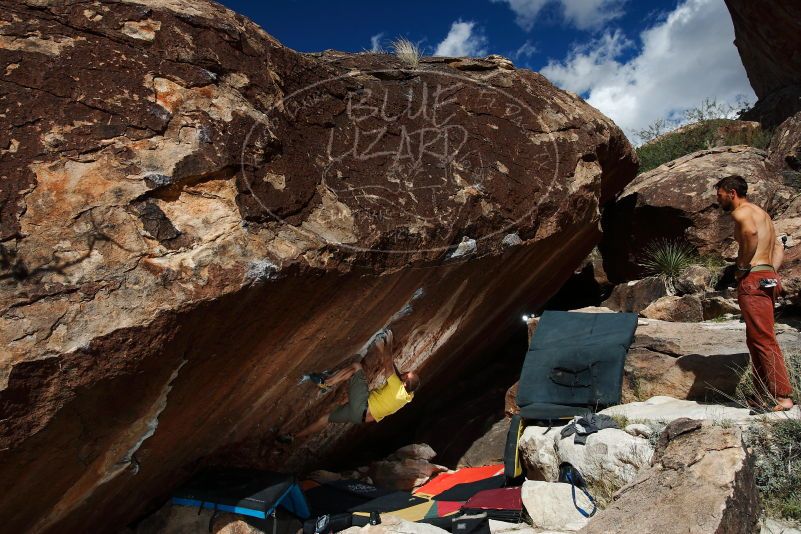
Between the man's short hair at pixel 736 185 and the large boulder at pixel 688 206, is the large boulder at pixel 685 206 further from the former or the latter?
the man's short hair at pixel 736 185

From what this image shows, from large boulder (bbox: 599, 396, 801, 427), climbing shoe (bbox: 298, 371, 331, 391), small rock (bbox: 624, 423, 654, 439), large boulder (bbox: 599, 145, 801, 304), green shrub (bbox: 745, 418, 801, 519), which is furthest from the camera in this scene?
large boulder (bbox: 599, 145, 801, 304)

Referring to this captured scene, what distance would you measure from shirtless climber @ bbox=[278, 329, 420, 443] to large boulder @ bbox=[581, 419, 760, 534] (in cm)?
185

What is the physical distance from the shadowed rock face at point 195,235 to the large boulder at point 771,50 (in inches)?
329

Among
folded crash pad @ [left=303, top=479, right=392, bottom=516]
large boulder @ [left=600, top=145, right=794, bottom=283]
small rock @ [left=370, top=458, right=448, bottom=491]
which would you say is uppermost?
large boulder @ [left=600, top=145, right=794, bottom=283]

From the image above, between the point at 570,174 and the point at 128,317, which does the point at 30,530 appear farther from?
the point at 570,174

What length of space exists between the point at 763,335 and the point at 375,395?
7.47 ft

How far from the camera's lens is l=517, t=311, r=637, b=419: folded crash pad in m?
4.32

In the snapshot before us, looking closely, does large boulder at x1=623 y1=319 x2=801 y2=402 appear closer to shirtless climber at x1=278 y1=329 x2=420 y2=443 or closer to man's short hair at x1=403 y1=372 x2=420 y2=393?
man's short hair at x1=403 y1=372 x2=420 y2=393

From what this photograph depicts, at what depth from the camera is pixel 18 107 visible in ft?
8.87

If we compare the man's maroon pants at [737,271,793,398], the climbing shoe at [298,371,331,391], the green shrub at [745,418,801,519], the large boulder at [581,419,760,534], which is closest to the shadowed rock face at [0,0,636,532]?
the climbing shoe at [298,371,331,391]

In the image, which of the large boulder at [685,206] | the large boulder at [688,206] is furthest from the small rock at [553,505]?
the large boulder at [685,206]

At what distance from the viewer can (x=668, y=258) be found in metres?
7.02

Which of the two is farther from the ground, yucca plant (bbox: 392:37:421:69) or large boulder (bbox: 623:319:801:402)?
yucca plant (bbox: 392:37:421:69)

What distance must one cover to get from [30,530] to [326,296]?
1725 mm
